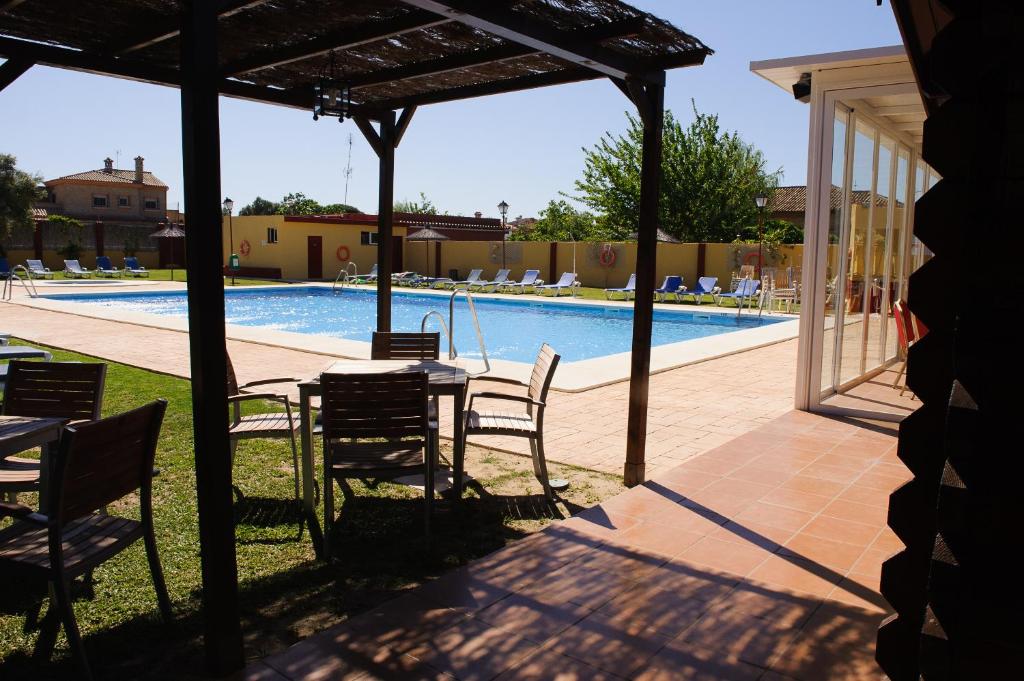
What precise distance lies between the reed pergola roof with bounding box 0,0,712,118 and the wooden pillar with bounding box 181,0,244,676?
1.19m

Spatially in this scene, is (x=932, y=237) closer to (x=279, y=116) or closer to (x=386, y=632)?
(x=386, y=632)

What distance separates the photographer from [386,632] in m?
2.97

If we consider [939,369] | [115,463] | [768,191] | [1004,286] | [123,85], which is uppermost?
[768,191]

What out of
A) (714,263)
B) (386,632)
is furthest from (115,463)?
(714,263)

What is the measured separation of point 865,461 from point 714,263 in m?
19.4

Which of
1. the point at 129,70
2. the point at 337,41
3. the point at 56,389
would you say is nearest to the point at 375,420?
the point at 56,389

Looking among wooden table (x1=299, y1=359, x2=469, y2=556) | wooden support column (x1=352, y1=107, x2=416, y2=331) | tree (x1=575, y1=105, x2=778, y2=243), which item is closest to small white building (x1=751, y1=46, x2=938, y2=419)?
wooden support column (x1=352, y1=107, x2=416, y2=331)

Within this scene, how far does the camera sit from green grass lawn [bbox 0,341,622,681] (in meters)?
2.88

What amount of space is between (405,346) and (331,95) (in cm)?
193

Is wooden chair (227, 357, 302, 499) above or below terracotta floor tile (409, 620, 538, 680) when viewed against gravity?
above

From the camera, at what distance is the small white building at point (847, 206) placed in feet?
22.6

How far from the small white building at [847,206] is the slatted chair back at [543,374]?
3323 millimetres

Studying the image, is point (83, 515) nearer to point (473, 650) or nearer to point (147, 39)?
point (473, 650)

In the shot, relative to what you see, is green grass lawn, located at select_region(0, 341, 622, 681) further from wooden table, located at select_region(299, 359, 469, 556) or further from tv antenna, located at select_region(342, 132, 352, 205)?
tv antenna, located at select_region(342, 132, 352, 205)
